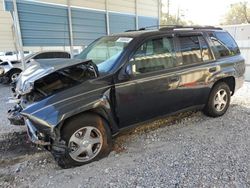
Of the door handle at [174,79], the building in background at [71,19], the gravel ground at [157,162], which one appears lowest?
the gravel ground at [157,162]

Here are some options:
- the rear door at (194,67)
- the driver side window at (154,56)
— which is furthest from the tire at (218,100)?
the driver side window at (154,56)

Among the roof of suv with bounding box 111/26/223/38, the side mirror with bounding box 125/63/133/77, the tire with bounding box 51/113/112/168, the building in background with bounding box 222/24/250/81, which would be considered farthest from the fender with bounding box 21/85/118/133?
the building in background with bounding box 222/24/250/81

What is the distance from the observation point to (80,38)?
8.21m

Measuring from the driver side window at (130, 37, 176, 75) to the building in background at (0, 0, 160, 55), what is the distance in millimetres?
4407

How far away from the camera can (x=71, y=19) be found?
780 cm

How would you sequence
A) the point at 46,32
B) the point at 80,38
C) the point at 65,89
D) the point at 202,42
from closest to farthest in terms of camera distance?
the point at 65,89, the point at 202,42, the point at 46,32, the point at 80,38

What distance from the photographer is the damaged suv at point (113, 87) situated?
9.76 feet

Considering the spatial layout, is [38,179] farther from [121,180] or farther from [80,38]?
[80,38]

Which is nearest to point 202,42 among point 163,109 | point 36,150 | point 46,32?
point 163,109

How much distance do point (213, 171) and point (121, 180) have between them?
3.74ft

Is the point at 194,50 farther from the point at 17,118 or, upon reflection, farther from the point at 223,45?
the point at 17,118

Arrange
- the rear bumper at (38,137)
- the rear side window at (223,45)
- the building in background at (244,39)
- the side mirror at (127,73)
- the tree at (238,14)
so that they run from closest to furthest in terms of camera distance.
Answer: the rear bumper at (38,137) → the side mirror at (127,73) → the rear side window at (223,45) → the building in background at (244,39) → the tree at (238,14)

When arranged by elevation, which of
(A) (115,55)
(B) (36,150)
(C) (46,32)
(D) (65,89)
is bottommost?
(B) (36,150)

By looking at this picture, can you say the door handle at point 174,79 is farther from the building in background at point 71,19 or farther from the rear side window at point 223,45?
the building in background at point 71,19
